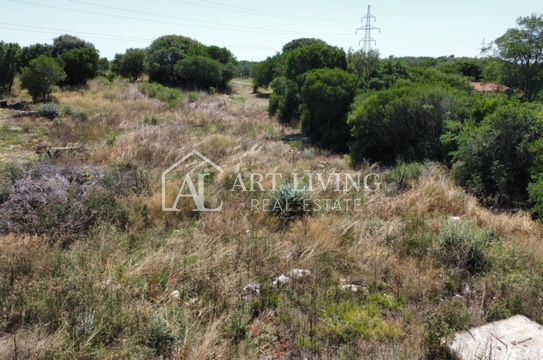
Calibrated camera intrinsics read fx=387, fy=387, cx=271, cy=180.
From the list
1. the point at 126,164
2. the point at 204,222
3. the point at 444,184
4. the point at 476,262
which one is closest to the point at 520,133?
the point at 444,184

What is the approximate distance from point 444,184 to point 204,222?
384 cm

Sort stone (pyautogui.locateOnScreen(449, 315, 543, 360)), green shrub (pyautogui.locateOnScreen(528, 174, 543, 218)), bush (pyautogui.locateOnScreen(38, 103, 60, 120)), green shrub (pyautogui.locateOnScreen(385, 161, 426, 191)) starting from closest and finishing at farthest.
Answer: stone (pyautogui.locateOnScreen(449, 315, 543, 360)), green shrub (pyautogui.locateOnScreen(528, 174, 543, 218)), green shrub (pyautogui.locateOnScreen(385, 161, 426, 191)), bush (pyautogui.locateOnScreen(38, 103, 60, 120))

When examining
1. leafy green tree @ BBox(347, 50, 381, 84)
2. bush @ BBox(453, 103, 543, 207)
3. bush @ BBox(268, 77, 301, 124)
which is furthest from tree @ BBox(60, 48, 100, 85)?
bush @ BBox(453, 103, 543, 207)

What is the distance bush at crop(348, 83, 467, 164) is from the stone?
202 inches

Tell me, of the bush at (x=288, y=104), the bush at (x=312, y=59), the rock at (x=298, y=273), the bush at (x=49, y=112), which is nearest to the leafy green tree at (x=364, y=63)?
the bush at (x=312, y=59)

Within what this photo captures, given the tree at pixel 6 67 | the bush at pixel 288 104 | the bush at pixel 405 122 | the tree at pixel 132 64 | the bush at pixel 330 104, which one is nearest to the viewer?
the bush at pixel 405 122

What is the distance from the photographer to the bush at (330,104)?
34.3ft

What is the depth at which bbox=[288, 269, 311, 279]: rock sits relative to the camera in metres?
3.80

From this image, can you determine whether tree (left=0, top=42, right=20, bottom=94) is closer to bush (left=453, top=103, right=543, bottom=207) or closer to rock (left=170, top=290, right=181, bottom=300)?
rock (left=170, top=290, right=181, bottom=300)

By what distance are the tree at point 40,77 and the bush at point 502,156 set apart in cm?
1592

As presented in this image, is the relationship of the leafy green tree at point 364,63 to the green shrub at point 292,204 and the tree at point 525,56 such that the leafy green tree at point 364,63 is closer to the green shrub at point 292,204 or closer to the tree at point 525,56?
the green shrub at point 292,204

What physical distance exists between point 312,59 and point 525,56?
15.4 metres

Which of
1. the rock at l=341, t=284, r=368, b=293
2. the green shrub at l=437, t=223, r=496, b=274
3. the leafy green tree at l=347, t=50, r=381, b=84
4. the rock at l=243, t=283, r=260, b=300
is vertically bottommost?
the rock at l=341, t=284, r=368, b=293

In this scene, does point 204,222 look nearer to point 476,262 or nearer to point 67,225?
point 67,225
